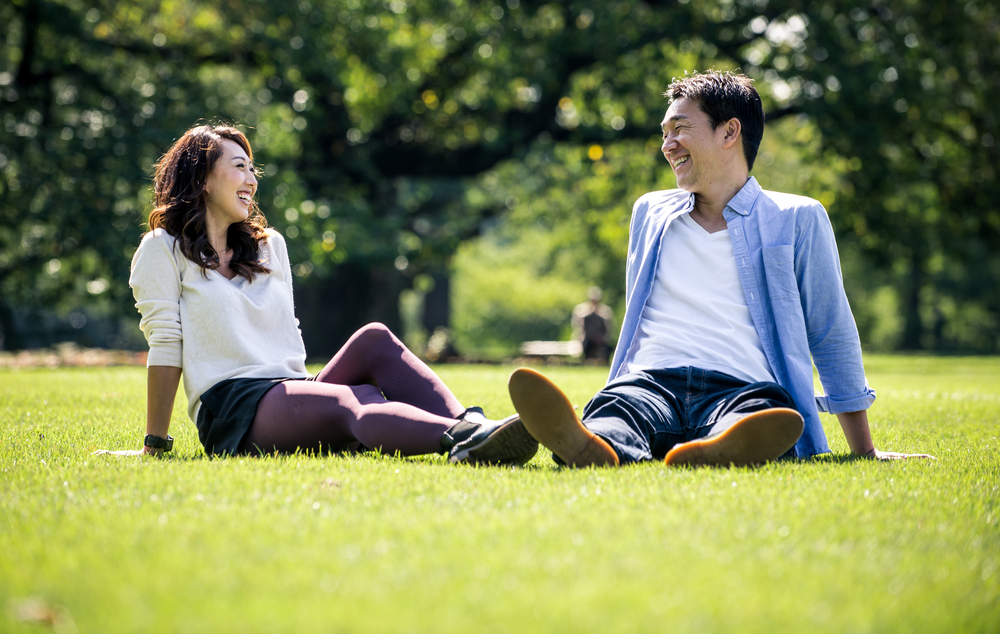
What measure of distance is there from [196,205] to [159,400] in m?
0.94

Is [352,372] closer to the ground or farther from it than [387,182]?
closer to the ground

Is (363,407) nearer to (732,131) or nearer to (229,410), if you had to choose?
(229,410)

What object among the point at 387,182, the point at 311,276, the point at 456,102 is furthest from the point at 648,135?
the point at 311,276

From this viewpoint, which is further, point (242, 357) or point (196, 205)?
point (196, 205)

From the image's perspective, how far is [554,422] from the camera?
338 cm

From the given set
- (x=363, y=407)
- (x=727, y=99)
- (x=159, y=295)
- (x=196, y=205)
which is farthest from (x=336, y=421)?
(x=727, y=99)

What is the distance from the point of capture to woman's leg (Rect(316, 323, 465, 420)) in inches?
161

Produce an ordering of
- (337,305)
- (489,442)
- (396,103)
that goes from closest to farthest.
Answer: (489,442) → (396,103) → (337,305)

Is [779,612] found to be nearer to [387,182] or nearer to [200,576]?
[200,576]

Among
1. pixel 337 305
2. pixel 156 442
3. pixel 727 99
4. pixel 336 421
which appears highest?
pixel 727 99

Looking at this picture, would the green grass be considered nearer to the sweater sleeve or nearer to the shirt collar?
the sweater sleeve

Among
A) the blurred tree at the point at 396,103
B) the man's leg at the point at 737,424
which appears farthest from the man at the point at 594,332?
the man's leg at the point at 737,424

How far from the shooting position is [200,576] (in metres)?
2.08

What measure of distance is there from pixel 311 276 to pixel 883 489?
13.8 meters
